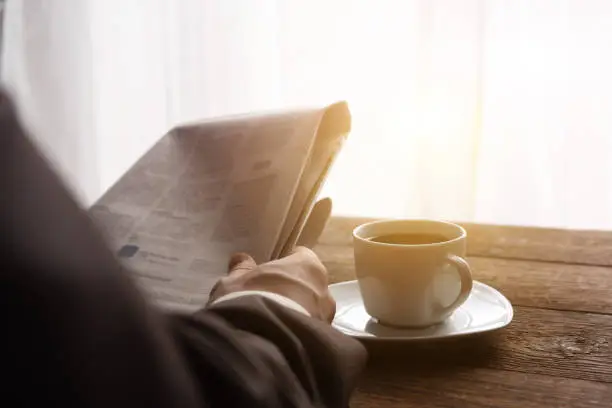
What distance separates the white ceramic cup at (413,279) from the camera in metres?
0.53

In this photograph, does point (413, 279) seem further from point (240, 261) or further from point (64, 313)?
point (64, 313)

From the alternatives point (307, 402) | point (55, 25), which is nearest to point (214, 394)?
point (307, 402)

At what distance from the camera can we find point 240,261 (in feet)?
1.86

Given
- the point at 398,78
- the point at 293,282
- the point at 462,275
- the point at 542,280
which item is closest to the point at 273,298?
the point at 293,282

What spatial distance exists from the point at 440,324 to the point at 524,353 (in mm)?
62

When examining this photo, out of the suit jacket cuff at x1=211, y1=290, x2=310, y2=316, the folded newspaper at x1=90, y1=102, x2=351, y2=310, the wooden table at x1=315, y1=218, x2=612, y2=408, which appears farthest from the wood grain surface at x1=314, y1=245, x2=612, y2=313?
the suit jacket cuff at x1=211, y1=290, x2=310, y2=316

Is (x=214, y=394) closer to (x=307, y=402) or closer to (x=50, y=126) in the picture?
(x=307, y=402)

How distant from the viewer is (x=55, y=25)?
1.33 metres

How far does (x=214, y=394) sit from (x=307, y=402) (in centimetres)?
6

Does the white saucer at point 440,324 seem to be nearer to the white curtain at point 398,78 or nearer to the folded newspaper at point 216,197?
the folded newspaper at point 216,197

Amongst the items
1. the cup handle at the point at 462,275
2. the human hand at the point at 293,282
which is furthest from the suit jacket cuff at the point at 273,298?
the cup handle at the point at 462,275

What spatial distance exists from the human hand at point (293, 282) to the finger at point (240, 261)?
28 mm

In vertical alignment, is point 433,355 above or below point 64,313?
below

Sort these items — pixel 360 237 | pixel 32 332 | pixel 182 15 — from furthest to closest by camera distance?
pixel 182 15, pixel 360 237, pixel 32 332
